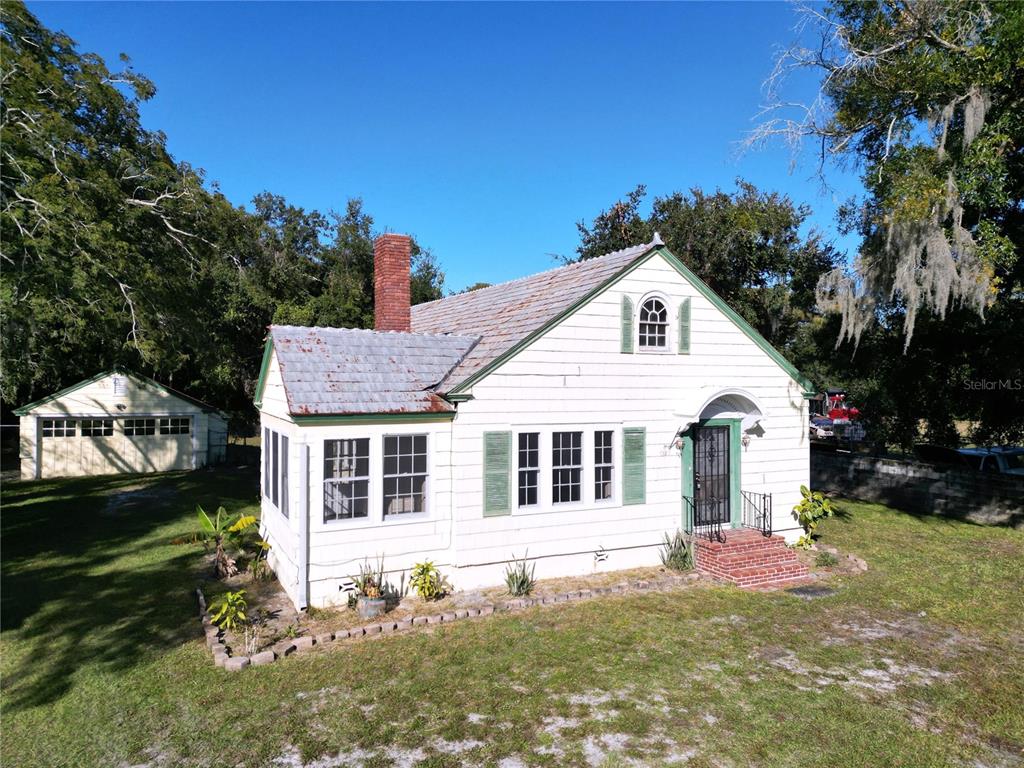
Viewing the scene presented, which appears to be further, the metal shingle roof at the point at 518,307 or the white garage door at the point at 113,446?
the white garage door at the point at 113,446

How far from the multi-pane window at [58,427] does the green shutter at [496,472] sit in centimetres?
2253

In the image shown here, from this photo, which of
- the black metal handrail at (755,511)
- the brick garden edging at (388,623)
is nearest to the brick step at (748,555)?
the brick garden edging at (388,623)

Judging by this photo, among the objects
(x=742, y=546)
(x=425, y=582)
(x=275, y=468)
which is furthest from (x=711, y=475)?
(x=275, y=468)

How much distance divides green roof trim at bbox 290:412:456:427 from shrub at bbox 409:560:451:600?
256cm

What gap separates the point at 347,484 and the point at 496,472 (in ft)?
8.85

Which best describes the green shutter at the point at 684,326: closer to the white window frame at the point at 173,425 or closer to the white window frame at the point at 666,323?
the white window frame at the point at 666,323

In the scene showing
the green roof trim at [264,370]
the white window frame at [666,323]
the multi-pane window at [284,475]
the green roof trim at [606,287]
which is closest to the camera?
the green roof trim at [606,287]

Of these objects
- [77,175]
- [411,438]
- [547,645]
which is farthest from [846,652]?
[77,175]

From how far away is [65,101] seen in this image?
1542 centimetres

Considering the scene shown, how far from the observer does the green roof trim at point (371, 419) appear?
33.0 ft

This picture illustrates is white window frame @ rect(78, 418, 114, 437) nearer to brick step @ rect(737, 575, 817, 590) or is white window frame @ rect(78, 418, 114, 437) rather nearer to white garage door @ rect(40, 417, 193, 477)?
white garage door @ rect(40, 417, 193, 477)

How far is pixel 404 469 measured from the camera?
11.1 m

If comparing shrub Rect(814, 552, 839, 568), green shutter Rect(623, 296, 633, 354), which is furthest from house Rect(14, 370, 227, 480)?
shrub Rect(814, 552, 839, 568)

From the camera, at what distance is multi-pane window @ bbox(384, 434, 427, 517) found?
35.9ft
